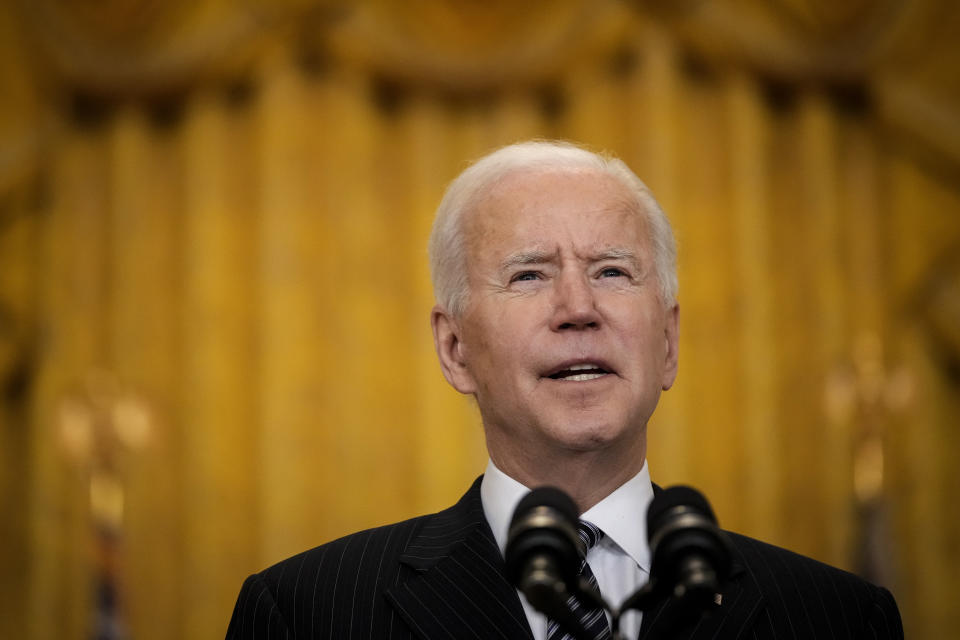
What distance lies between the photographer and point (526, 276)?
177 cm

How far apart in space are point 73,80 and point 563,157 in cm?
402

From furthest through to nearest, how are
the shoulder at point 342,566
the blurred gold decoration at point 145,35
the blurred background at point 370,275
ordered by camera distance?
1. the blurred gold decoration at point 145,35
2. the blurred background at point 370,275
3. the shoulder at point 342,566

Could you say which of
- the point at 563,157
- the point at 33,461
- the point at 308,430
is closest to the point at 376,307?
the point at 308,430

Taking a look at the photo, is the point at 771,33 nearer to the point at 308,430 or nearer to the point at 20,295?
Result: the point at 308,430

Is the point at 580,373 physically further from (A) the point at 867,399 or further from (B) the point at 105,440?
(B) the point at 105,440

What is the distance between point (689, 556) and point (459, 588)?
56cm

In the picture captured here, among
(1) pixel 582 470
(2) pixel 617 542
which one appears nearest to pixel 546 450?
(1) pixel 582 470

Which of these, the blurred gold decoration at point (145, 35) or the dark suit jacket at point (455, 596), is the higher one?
the blurred gold decoration at point (145, 35)

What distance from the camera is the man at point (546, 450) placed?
164 centimetres

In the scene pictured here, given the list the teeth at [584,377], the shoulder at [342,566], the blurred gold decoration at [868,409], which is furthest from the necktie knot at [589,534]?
the blurred gold decoration at [868,409]

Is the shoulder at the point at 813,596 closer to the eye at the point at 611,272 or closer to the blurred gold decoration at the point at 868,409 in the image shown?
the eye at the point at 611,272

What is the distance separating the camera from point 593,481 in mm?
1704

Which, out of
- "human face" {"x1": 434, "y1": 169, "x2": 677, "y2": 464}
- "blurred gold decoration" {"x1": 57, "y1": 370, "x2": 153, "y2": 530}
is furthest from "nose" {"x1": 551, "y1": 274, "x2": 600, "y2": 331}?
"blurred gold decoration" {"x1": 57, "y1": 370, "x2": 153, "y2": 530}

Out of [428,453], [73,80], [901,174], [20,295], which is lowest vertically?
[428,453]
